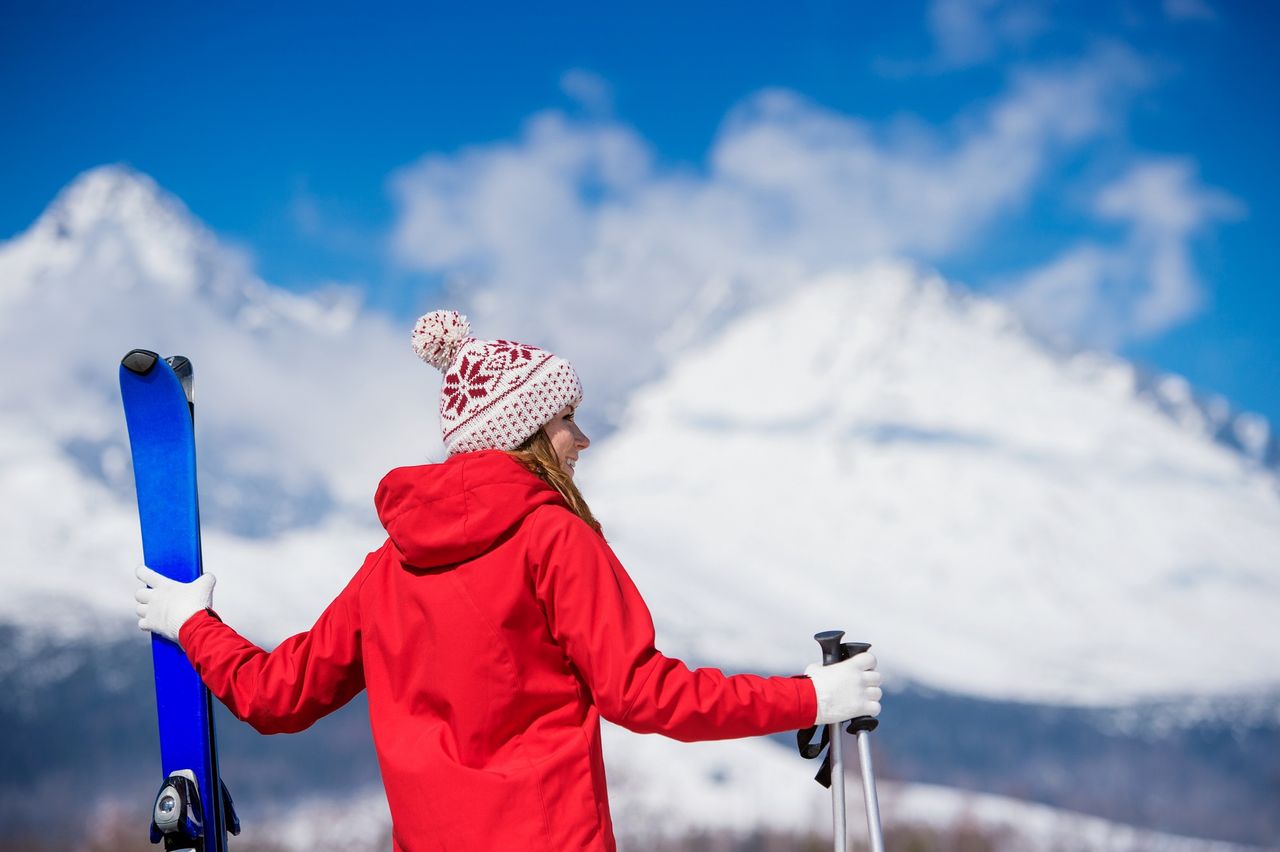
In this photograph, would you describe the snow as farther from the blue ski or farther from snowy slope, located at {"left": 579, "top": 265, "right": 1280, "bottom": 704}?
the blue ski

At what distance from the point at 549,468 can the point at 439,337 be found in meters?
0.37

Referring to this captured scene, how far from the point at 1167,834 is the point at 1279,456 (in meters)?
56.9

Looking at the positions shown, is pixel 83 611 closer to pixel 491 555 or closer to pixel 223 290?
pixel 491 555

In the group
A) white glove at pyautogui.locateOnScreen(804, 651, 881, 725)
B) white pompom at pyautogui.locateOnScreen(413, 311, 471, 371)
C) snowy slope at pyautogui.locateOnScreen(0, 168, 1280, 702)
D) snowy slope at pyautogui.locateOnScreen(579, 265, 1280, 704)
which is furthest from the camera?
snowy slope at pyautogui.locateOnScreen(579, 265, 1280, 704)

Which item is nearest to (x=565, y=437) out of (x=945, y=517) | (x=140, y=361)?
(x=140, y=361)

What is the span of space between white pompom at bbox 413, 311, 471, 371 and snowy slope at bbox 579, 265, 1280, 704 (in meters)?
44.7

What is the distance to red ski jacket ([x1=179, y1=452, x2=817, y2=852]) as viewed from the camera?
5.45 feet

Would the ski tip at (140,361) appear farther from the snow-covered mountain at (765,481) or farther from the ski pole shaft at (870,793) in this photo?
the snow-covered mountain at (765,481)

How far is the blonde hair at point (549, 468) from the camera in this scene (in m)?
1.85

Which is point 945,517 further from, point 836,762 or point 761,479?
point 836,762

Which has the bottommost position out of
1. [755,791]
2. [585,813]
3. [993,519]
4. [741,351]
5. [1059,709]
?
[585,813]

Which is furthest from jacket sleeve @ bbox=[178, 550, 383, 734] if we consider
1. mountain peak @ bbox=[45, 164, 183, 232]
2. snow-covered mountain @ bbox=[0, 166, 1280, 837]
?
mountain peak @ bbox=[45, 164, 183, 232]

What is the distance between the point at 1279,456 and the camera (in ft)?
300

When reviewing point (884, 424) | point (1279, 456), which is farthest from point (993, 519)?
point (1279, 456)
